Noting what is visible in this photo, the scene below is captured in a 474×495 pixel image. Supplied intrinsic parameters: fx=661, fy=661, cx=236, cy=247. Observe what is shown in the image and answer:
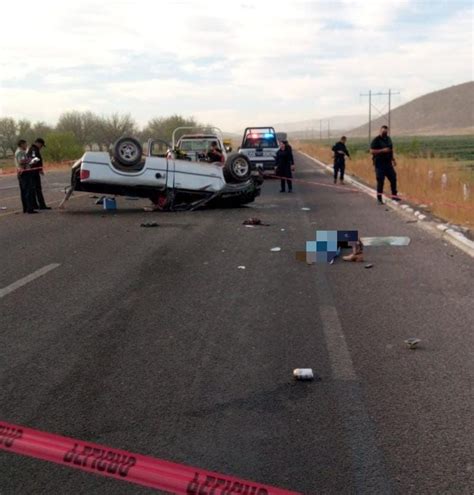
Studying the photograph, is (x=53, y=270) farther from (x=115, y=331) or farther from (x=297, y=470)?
(x=297, y=470)

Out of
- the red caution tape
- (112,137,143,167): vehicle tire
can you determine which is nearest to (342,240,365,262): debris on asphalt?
the red caution tape

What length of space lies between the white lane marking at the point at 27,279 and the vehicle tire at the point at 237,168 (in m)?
7.86

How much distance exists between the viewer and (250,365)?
16.6ft

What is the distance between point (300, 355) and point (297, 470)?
71.6 inches

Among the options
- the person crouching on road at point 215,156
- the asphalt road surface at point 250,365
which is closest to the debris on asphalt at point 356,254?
the asphalt road surface at point 250,365

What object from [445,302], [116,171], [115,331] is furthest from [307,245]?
[116,171]

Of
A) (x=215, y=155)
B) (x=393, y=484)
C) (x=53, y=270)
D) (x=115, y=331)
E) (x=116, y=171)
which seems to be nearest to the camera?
(x=393, y=484)

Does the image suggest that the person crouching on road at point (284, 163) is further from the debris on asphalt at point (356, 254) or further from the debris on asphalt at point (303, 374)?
the debris on asphalt at point (303, 374)

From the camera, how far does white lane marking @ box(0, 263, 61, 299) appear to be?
771 cm

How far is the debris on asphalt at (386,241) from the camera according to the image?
10813 mm

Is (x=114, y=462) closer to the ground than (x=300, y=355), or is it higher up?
higher up

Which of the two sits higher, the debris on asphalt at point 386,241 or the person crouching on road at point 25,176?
the person crouching on road at point 25,176

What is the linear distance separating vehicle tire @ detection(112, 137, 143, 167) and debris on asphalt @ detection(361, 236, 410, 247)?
20.6 ft

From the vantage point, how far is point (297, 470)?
346 cm
